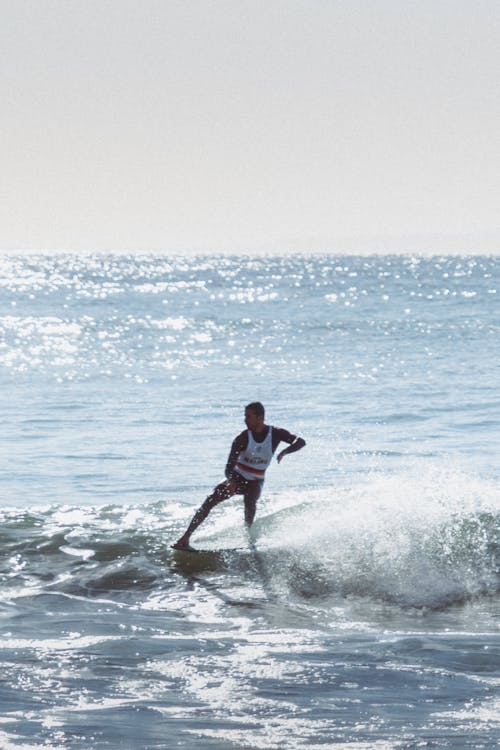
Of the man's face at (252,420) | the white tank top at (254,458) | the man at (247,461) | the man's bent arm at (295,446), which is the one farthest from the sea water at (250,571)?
the man's face at (252,420)

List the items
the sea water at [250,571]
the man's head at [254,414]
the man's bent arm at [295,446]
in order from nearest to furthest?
the sea water at [250,571]
the man's head at [254,414]
the man's bent arm at [295,446]

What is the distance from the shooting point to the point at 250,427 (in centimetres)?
1165

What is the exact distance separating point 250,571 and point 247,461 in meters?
1.33

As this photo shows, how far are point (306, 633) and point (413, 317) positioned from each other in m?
48.9

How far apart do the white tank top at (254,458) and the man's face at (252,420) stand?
13cm

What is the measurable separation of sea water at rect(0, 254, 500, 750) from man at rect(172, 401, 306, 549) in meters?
0.61

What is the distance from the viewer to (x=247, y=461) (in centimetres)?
1180

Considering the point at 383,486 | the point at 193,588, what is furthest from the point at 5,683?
the point at 383,486

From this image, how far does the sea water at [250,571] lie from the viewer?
22.5 feet

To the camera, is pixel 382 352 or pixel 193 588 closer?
pixel 193 588

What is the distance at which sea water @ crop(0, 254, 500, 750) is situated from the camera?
6.86 m

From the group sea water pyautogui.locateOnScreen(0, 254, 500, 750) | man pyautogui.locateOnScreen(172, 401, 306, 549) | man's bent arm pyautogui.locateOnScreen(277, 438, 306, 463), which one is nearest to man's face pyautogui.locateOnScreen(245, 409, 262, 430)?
man pyautogui.locateOnScreen(172, 401, 306, 549)

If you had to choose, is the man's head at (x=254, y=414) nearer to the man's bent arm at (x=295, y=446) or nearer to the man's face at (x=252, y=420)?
the man's face at (x=252, y=420)

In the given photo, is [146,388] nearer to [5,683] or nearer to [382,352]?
[382,352]
